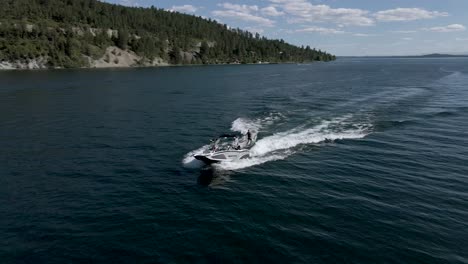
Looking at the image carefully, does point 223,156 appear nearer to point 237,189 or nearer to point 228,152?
point 228,152

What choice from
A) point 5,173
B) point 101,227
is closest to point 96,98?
point 5,173

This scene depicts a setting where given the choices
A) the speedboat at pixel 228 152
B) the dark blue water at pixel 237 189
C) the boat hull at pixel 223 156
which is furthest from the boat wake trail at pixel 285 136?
the speedboat at pixel 228 152

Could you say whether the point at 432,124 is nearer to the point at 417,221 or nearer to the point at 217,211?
the point at 417,221

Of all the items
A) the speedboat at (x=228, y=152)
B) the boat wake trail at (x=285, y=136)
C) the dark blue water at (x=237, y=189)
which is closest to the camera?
the dark blue water at (x=237, y=189)

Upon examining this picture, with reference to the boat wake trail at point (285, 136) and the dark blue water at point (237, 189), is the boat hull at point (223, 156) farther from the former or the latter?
the dark blue water at point (237, 189)

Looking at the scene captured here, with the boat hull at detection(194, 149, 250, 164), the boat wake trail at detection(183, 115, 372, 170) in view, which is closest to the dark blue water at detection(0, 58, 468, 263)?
the boat wake trail at detection(183, 115, 372, 170)

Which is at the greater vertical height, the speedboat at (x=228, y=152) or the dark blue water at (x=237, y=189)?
the speedboat at (x=228, y=152)

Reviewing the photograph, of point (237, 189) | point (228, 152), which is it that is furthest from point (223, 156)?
point (237, 189)
